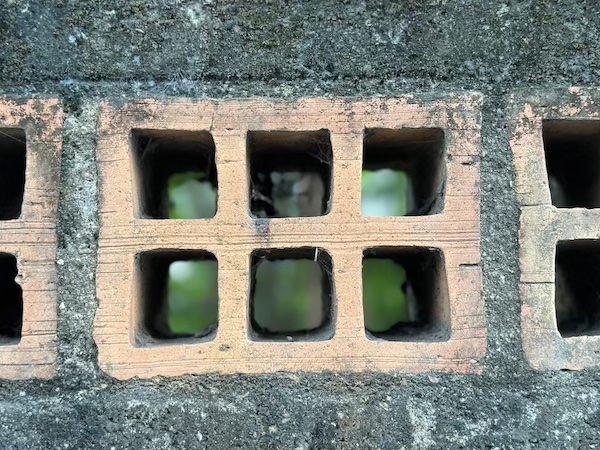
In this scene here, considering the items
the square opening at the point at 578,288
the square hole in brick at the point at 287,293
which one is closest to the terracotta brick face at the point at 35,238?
the square hole in brick at the point at 287,293

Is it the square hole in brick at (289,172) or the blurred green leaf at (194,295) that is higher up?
the square hole in brick at (289,172)

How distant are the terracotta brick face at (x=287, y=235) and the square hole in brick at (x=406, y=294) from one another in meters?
0.05

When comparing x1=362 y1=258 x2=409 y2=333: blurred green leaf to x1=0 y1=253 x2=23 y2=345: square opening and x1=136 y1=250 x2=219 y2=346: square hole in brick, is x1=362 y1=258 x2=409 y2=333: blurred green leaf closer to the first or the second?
x1=136 y1=250 x2=219 y2=346: square hole in brick

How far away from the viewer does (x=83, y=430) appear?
96 cm

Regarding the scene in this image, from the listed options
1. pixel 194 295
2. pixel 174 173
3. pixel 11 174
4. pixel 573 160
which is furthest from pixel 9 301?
pixel 573 160

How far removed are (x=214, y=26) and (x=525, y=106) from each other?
21.3 inches

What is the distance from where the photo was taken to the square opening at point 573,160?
1.07m

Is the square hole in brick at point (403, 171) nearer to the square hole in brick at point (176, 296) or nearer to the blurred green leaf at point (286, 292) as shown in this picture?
the blurred green leaf at point (286, 292)

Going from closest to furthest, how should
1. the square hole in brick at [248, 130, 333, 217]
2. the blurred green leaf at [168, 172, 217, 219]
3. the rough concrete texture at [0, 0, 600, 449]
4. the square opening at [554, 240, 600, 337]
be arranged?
the rough concrete texture at [0, 0, 600, 449] < the square hole in brick at [248, 130, 333, 217] < the square opening at [554, 240, 600, 337] < the blurred green leaf at [168, 172, 217, 219]

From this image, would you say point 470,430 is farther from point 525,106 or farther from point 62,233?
point 62,233

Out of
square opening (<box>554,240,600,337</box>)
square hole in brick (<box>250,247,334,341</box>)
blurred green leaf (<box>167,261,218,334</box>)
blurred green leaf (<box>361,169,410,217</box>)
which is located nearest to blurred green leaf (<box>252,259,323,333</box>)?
square hole in brick (<box>250,247,334,341</box>)

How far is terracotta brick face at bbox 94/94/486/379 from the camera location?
0.98m

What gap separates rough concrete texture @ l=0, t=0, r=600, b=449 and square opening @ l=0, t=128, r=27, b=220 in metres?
0.13

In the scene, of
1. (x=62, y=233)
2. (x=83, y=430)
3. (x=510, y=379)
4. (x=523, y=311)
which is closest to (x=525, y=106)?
(x=523, y=311)
